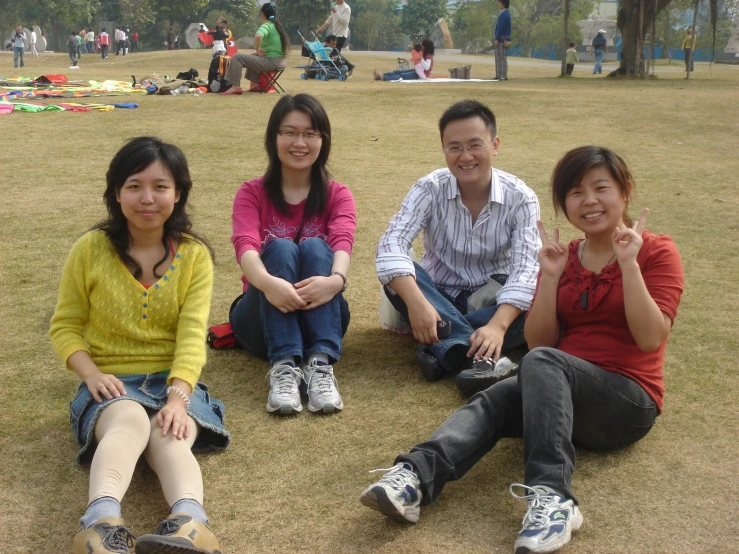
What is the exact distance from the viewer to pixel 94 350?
295 cm

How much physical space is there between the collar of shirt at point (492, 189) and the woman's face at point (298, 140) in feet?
2.04

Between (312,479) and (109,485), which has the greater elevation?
(109,485)

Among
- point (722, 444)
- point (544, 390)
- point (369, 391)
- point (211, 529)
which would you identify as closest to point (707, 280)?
point (722, 444)

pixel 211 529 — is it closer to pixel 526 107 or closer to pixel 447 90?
pixel 526 107

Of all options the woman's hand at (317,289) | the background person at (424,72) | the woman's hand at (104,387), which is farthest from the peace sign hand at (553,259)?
the background person at (424,72)

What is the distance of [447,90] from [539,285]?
12.7 meters

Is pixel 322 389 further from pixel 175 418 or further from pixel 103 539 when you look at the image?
pixel 103 539

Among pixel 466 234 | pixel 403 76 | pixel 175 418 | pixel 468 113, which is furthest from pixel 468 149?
pixel 403 76

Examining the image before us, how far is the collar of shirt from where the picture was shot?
3738mm

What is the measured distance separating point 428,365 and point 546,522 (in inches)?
50.8

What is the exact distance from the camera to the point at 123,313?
291cm

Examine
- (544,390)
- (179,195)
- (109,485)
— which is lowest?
(109,485)

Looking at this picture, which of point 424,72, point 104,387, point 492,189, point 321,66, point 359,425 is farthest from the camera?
point 424,72

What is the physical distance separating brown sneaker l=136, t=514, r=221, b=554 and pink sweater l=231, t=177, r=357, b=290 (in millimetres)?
1620
